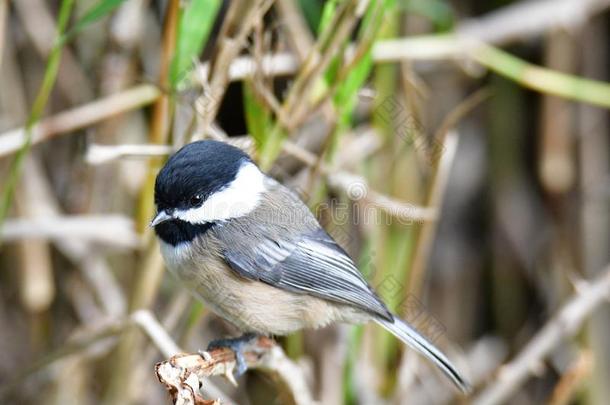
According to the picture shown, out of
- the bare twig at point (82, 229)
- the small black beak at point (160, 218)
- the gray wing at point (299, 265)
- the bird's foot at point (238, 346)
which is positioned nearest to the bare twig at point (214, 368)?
the bird's foot at point (238, 346)

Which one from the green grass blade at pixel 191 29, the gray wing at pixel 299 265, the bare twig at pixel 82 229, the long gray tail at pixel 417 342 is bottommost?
the long gray tail at pixel 417 342

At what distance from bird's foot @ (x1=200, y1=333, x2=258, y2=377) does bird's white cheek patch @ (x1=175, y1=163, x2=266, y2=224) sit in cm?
26

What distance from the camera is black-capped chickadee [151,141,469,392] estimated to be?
64.1 inches

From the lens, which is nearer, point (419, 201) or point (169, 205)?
point (169, 205)

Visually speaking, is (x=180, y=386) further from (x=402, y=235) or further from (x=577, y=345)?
(x=577, y=345)

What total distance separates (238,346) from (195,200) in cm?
33

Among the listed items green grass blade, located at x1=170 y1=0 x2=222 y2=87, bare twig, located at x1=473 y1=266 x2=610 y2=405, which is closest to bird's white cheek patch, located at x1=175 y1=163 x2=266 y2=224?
green grass blade, located at x1=170 y1=0 x2=222 y2=87

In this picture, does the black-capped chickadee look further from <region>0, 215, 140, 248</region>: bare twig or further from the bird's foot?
<region>0, 215, 140, 248</region>: bare twig

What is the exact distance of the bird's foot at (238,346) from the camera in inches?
64.5

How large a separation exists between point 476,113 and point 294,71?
0.94 meters

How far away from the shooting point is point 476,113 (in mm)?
2766

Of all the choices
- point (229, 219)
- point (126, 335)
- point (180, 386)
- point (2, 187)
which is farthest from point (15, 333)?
point (180, 386)

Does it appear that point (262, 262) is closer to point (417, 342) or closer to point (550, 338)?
point (417, 342)

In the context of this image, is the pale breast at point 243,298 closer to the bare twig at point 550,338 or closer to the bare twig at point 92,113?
the bare twig at point 92,113
